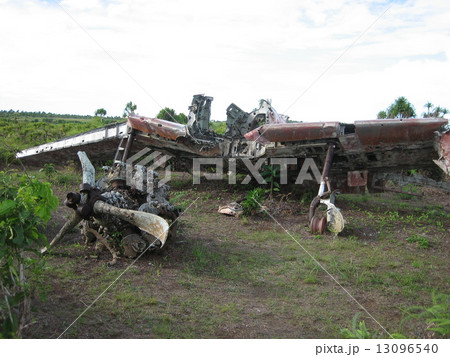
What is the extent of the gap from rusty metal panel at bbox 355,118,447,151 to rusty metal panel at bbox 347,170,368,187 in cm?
134

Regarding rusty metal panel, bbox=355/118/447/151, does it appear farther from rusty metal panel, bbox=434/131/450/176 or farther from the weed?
the weed

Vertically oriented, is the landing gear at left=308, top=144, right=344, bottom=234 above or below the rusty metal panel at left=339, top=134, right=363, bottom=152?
below

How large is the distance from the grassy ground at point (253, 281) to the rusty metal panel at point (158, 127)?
9.60 feet

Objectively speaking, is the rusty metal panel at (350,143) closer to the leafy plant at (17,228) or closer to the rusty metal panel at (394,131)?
the rusty metal panel at (394,131)

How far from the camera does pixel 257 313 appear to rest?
199 inches

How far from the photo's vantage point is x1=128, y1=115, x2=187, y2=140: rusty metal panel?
11516 mm

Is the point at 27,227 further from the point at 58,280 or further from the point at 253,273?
the point at 253,273

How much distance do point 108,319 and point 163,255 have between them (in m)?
2.41

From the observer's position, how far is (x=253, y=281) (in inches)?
243

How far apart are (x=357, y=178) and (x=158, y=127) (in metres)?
5.72

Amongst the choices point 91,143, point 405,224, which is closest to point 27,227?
point 405,224

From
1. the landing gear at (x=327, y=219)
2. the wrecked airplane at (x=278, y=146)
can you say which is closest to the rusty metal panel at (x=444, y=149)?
the wrecked airplane at (x=278, y=146)
